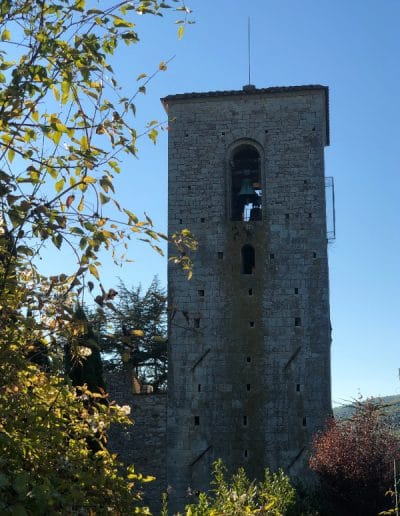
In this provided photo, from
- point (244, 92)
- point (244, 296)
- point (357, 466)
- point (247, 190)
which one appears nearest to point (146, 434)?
point (244, 296)

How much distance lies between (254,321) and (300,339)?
Answer: 1.14 meters

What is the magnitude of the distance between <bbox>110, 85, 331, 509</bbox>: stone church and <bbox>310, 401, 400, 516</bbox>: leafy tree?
2680 mm

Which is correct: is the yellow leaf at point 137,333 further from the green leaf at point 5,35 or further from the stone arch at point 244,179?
the stone arch at point 244,179

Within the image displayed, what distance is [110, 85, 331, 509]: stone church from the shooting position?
714 inches

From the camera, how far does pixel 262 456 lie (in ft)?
58.8

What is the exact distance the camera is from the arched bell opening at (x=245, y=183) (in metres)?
19.6

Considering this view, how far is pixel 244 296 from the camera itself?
18.8 metres

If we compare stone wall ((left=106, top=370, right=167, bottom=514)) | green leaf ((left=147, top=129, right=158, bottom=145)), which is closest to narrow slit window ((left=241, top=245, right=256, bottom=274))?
stone wall ((left=106, top=370, right=167, bottom=514))

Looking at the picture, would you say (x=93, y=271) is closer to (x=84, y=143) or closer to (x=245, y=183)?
(x=84, y=143)

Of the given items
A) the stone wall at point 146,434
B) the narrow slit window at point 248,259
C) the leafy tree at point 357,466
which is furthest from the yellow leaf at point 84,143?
the stone wall at point 146,434

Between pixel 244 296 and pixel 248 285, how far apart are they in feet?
0.94

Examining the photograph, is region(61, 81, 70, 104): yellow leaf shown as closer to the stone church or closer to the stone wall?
the stone church

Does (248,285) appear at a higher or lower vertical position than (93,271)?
higher

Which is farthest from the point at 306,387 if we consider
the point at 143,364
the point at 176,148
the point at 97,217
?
the point at 97,217
